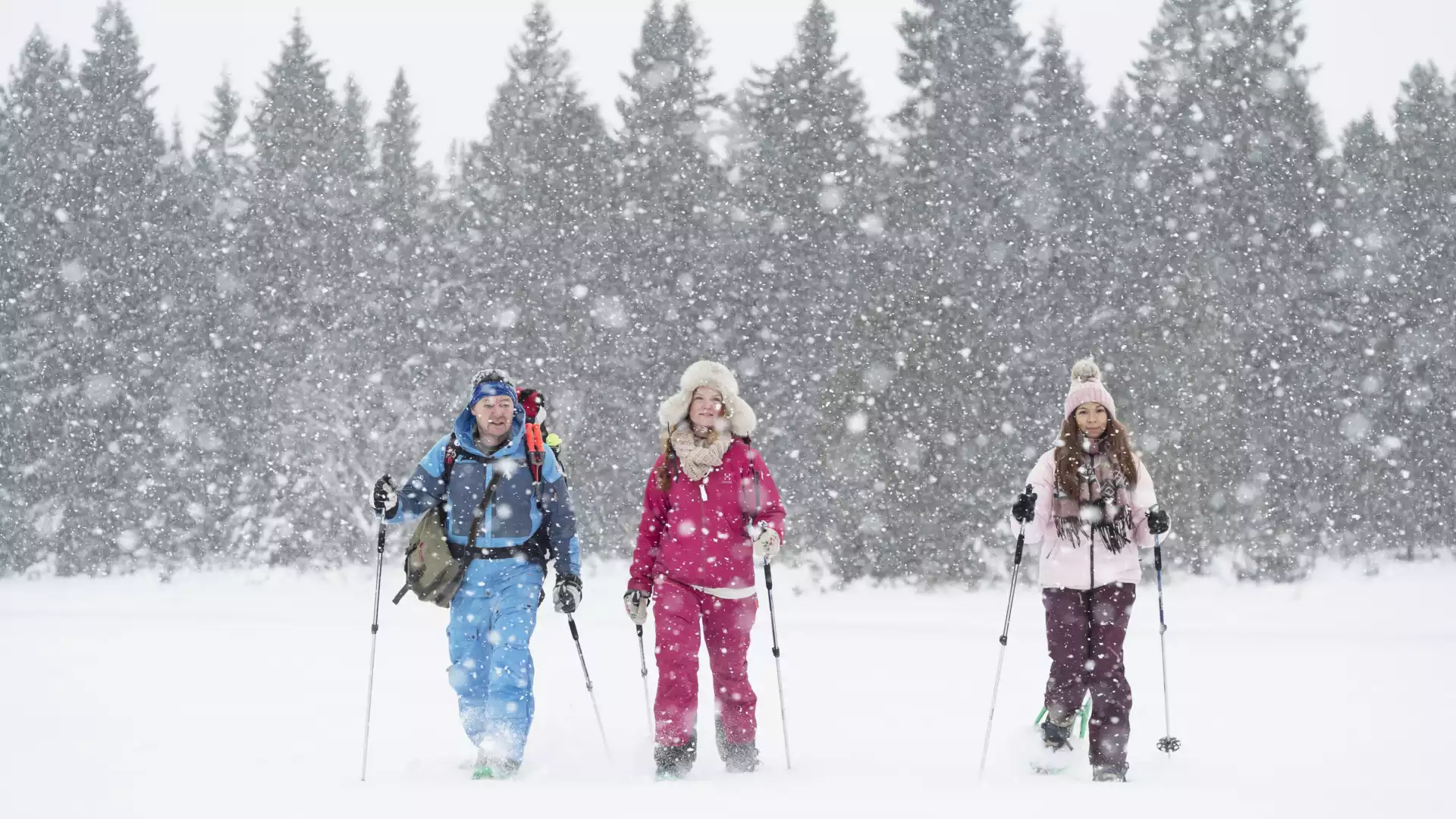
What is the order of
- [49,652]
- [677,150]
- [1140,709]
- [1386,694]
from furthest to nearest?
[677,150], [49,652], [1386,694], [1140,709]

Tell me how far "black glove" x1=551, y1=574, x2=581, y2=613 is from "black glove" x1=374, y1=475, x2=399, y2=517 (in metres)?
0.97

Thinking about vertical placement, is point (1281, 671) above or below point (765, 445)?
below

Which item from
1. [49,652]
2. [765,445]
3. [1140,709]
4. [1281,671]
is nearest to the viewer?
[1140,709]

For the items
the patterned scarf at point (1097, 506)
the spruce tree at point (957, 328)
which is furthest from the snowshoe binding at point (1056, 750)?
the spruce tree at point (957, 328)

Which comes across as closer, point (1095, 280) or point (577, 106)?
point (1095, 280)

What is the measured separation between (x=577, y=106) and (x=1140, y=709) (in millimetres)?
21000

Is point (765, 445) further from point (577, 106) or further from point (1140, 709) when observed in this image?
point (1140, 709)

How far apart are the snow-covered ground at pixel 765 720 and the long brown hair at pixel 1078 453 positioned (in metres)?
1.55

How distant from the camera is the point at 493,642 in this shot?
256 inches

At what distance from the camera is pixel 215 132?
3186 cm

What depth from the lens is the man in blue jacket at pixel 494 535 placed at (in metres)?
6.46

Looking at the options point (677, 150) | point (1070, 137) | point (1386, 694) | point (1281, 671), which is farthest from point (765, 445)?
point (1386, 694)

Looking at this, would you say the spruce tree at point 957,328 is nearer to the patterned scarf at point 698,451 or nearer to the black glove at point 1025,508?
the black glove at point 1025,508

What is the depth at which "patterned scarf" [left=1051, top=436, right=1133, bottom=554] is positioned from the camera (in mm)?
6453
